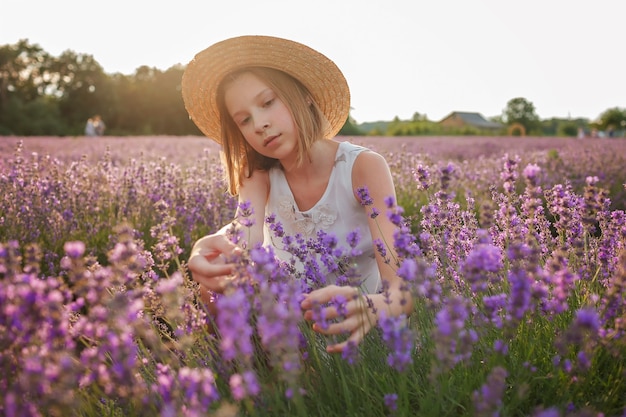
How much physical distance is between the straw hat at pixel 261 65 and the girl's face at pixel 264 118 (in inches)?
5.9

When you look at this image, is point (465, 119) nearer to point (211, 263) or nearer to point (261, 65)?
point (261, 65)

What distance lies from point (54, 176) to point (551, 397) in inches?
156

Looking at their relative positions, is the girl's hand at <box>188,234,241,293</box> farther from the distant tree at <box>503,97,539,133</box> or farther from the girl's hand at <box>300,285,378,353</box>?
the distant tree at <box>503,97,539,133</box>

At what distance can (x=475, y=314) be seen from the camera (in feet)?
5.21

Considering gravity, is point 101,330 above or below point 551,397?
above

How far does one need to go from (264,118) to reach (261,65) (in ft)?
1.29

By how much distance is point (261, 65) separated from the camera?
2.68 m

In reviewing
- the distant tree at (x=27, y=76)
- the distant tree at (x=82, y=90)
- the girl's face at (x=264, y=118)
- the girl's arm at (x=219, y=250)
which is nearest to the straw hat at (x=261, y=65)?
the girl's face at (x=264, y=118)

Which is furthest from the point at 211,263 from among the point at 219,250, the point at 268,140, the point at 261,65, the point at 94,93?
the point at 94,93

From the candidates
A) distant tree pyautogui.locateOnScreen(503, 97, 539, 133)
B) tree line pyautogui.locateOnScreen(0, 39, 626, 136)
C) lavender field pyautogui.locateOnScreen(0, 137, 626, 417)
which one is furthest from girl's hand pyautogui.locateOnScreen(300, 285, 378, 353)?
distant tree pyautogui.locateOnScreen(503, 97, 539, 133)

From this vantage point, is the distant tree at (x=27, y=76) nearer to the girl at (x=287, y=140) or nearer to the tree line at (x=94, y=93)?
the tree line at (x=94, y=93)

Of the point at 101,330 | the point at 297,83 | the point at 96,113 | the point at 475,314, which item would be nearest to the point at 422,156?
the point at 297,83

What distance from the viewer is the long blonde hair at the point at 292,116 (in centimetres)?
260

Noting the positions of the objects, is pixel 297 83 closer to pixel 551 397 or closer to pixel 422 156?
pixel 551 397
